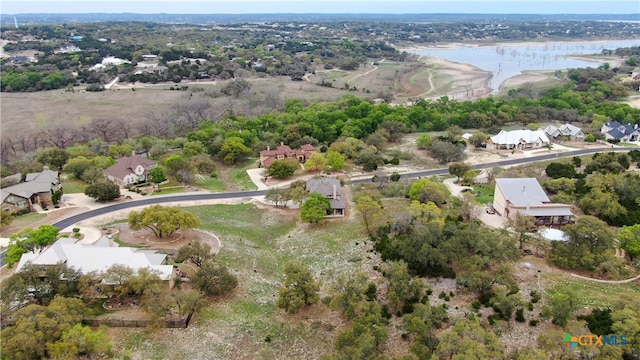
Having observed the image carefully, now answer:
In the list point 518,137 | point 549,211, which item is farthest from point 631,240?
point 518,137

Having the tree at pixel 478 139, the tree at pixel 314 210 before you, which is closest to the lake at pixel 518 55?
the tree at pixel 478 139

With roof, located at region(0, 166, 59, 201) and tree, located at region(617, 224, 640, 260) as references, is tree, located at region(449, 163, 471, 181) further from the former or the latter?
roof, located at region(0, 166, 59, 201)

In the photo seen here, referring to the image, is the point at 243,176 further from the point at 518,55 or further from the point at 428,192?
the point at 518,55

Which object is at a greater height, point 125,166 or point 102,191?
point 125,166

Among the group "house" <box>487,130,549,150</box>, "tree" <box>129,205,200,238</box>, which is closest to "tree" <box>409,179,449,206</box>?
"tree" <box>129,205,200,238</box>

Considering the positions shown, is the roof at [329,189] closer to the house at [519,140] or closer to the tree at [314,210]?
the tree at [314,210]

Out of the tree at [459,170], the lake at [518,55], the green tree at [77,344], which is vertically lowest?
the green tree at [77,344]
